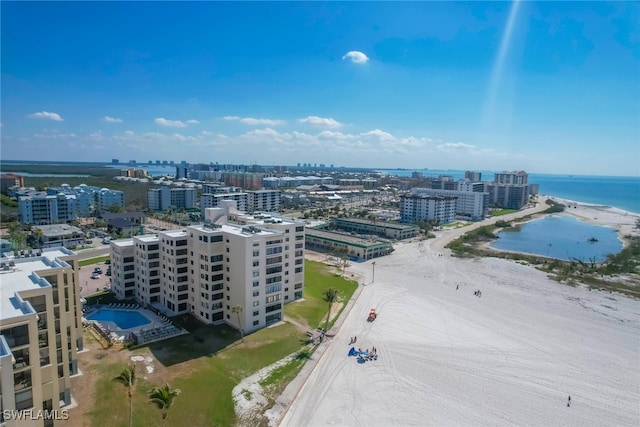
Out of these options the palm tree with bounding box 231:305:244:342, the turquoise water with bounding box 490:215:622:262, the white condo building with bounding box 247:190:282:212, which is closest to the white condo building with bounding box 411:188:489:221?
the turquoise water with bounding box 490:215:622:262

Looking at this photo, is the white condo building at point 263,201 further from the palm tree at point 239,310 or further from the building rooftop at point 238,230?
the palm tree at point 239,310

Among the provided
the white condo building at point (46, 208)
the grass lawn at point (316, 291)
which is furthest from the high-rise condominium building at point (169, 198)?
the grass lawn at point (316, 291)

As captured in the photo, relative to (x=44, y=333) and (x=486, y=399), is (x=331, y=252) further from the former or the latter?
(x=44, y=333)

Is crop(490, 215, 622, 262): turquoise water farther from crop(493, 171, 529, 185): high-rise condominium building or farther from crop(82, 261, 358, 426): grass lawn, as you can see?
crop(493, 171, 529, 185): high-rise condominium building

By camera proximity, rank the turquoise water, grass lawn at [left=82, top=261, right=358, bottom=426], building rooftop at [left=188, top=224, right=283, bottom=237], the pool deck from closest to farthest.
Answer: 1. grass lawn at [left=82, top=261, right=358, bottom=426]
2. the pool deck
3. building rooftop at [left=188, top=224, right=283, bottom=237]
4. the turquoise water

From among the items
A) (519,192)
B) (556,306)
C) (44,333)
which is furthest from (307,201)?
(44,333)
